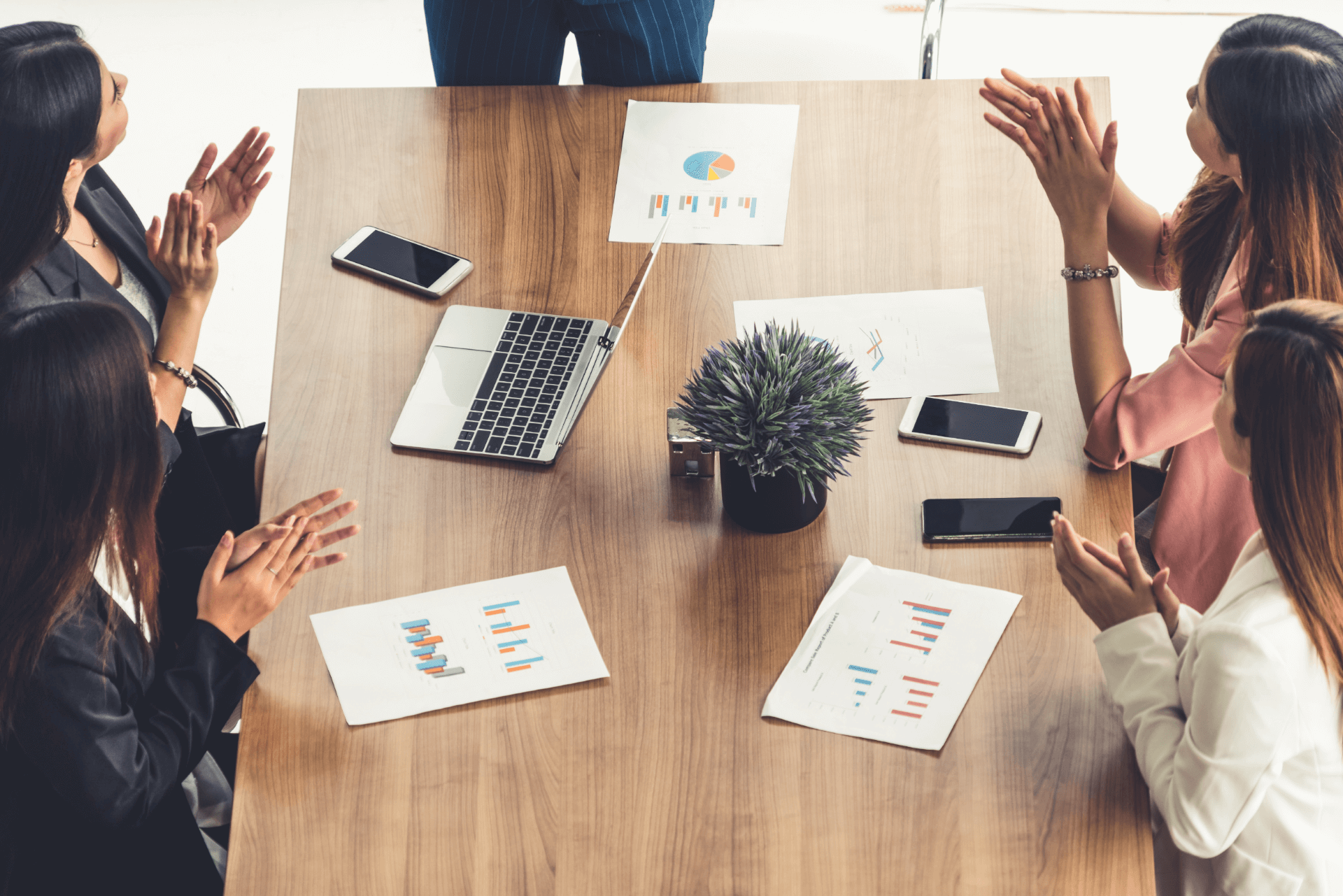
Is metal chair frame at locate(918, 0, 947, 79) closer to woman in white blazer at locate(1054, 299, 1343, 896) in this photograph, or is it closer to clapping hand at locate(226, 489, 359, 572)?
woman in white blazer at locate(1054, 299, 1343, 896)

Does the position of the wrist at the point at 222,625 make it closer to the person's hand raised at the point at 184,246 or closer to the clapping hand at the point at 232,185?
the person's hand raised at the point at 184,246

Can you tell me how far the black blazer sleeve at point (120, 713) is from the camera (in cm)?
125

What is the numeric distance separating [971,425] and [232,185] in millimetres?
1218

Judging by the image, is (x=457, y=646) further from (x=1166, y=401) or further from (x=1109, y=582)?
(x=1166, y=401)

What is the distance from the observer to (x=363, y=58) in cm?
371

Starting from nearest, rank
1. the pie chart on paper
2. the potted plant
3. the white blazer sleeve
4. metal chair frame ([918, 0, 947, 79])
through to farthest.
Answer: the white blazer sleeve → the potted plant → the pie chart on paper → metal chair frame ([918, 0, 947, 79])

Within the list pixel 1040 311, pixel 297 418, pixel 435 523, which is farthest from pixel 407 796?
pixel 1040 311

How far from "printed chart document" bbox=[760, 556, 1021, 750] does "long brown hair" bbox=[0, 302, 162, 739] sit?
740mm

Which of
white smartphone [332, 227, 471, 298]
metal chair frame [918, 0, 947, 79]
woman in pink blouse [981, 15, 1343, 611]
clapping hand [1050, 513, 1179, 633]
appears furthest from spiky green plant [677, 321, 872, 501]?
metal chair frame [918, 0, 947, 79]

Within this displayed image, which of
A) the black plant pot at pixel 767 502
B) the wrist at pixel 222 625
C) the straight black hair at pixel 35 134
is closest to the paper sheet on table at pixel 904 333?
the black plant pot at pixel 767 502

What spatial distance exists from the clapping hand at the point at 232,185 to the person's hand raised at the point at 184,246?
9cm

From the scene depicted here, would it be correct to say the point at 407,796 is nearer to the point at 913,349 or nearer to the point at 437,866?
the point at 437,866

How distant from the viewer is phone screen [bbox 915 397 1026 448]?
5.16ft

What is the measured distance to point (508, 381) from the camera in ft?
5.52
